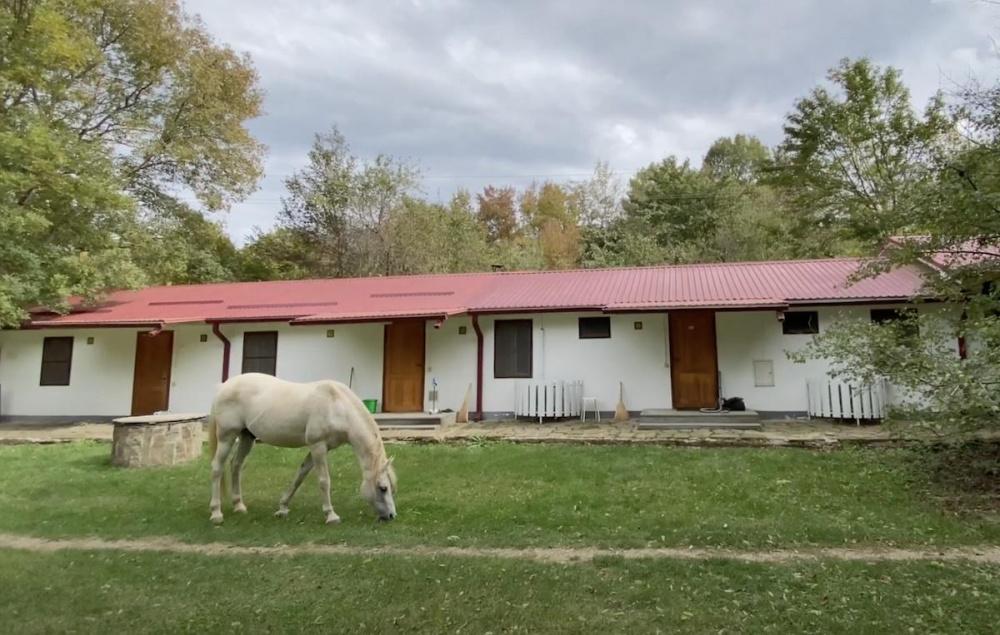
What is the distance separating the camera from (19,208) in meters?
12.4

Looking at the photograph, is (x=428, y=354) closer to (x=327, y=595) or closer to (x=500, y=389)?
(x=500, y=389)

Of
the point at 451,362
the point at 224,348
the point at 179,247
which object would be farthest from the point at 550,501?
the point at 179,247

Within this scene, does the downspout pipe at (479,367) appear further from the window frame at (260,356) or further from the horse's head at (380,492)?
the horse's head at (380,492)

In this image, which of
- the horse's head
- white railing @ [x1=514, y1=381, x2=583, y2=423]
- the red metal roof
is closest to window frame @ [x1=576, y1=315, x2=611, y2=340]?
the red metal roof

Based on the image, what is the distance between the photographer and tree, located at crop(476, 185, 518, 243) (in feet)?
107

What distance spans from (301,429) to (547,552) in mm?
2784

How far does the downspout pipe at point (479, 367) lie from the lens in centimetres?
1227

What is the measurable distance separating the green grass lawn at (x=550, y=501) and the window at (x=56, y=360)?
6.14m

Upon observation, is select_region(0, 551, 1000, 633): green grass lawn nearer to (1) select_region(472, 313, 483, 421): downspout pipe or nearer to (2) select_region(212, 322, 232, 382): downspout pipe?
(1) select_region(472, 313, 483, 421): downspout pipe

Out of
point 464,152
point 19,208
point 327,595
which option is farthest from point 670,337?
point 464,152

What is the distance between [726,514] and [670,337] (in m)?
6.60

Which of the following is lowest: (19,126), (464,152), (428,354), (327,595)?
(327,595)

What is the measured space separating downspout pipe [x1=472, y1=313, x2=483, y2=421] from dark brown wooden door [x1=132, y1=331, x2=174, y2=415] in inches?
301

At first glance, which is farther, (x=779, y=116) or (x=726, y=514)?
(x=779, y=116)
